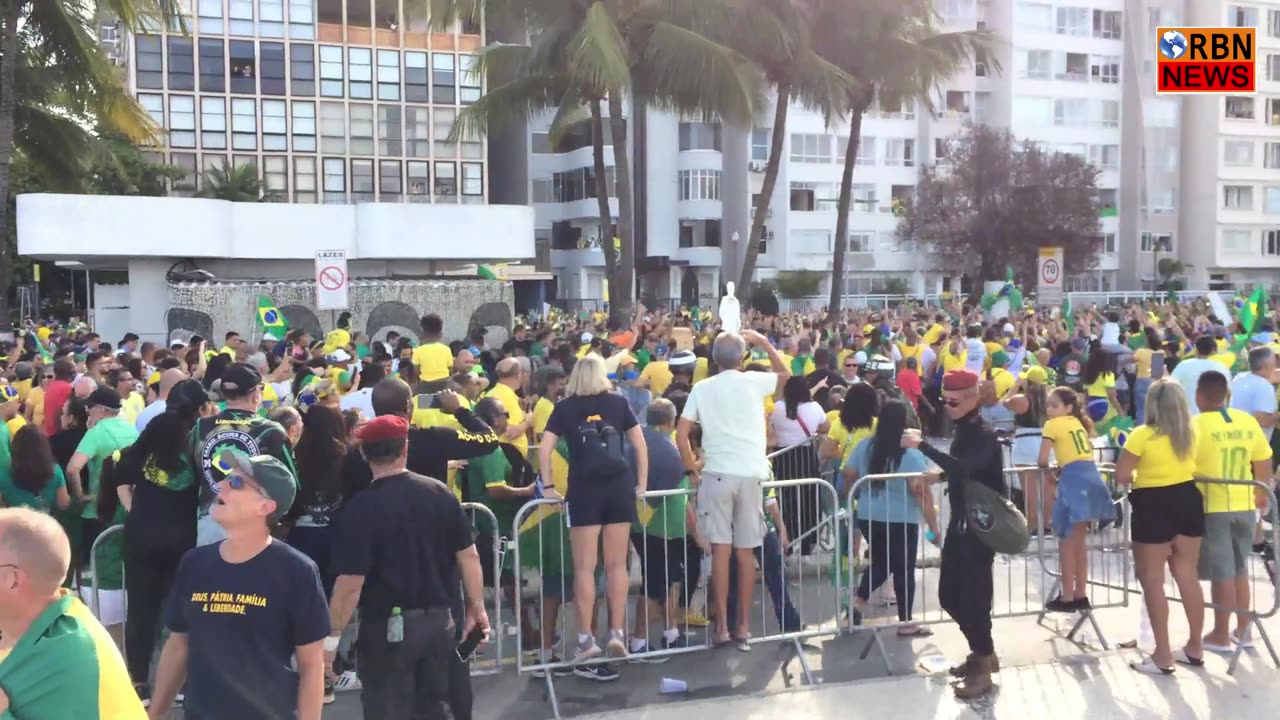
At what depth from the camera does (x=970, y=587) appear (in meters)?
6.39

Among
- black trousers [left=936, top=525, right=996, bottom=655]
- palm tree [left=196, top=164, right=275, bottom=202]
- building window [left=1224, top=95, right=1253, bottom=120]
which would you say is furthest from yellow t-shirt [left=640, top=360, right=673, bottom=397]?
building window [left=1224, top=95, right=1253, bottom=120]

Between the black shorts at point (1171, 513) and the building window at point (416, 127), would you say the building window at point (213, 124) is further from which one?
the black shorts at point (1171, 513)

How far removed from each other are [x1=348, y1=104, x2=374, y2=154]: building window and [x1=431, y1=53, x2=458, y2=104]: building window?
2765 millimetres

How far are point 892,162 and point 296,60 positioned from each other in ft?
95.9

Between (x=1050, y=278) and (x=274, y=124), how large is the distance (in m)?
34.3

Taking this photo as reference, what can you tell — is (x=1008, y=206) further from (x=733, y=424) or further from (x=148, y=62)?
(x=733, y=424)

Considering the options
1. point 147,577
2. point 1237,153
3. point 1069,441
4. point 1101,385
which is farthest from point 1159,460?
point 1237,153

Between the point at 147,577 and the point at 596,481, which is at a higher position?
the point at 596,481

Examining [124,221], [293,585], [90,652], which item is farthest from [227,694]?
[124,221]

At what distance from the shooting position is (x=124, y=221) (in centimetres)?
2148

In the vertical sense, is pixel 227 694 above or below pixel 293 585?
below

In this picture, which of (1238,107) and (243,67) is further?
(1238,107)

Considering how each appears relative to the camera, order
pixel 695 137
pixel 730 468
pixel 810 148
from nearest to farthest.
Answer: pixel 730 468 < pixel 695 137 < pixel 810 148

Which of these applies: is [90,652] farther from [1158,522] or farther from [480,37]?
[480,37]
